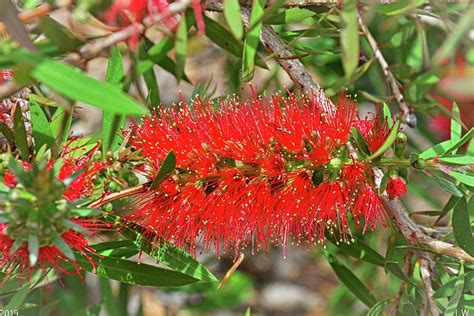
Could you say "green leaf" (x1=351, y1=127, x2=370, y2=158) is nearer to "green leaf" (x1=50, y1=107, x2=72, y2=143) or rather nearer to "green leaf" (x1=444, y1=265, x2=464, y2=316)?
"green leaf" (x1=444, y1=265, x2=464, y2=316)

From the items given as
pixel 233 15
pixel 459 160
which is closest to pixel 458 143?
pixel 459 160

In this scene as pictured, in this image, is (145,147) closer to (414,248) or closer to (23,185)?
(23,185)

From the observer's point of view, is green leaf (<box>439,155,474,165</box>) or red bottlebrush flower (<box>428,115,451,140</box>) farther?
red bottlebrush flower (<box>428,115,451,140</box>)

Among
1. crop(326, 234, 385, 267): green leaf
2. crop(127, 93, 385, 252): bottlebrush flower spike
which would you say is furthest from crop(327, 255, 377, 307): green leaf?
crop(127, 93, 385, 252): bottlebrush flower spike

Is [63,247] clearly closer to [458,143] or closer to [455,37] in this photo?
[455,37]

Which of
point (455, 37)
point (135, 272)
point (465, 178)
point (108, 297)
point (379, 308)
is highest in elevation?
point (455, 37)

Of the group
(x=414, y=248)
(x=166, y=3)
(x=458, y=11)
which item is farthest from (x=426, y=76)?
(x=166, y=3)

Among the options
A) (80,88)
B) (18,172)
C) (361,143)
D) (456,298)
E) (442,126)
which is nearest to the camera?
(80,88)

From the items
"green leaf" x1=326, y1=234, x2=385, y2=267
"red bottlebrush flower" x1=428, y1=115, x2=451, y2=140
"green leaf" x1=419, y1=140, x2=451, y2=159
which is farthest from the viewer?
"red bottlebrush flower" x1=428, y1=115, x2=451, y2=140
